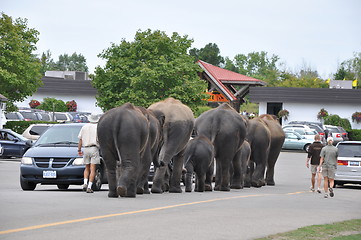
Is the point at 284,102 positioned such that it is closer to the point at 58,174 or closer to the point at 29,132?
the point at 29,132

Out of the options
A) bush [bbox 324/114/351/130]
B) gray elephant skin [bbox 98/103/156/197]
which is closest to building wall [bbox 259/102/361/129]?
bush [bbox 324/114/351/130]

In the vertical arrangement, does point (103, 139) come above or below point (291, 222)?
above

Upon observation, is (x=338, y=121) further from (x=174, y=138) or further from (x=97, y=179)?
(x=97, y=179)

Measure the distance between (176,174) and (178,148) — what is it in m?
0.63

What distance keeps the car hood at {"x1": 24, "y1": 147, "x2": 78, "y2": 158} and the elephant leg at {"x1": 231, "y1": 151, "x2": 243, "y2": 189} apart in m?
4.87

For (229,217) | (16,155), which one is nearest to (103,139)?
(229,217)

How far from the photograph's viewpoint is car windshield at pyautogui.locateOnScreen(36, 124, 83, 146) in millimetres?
20438

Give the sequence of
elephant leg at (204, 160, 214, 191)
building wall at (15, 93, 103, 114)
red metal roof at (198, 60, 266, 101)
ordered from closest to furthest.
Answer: elephant leg at (204, 160, 214, 191) → red metal roof at (198, 60, 266, 101) → building wall at (15, 93, 103, 114)

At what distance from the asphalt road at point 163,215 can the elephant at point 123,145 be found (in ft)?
1.24

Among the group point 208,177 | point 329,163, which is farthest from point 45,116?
point 208,177

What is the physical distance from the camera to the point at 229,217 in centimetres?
1376

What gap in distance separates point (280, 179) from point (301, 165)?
37.1 feet

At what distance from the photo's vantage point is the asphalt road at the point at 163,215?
11062 millimetres

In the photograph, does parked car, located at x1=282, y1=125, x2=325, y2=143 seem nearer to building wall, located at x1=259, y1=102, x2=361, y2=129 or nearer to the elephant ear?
building wall, located at x1=259, y1=102, x2=361, y2=129
